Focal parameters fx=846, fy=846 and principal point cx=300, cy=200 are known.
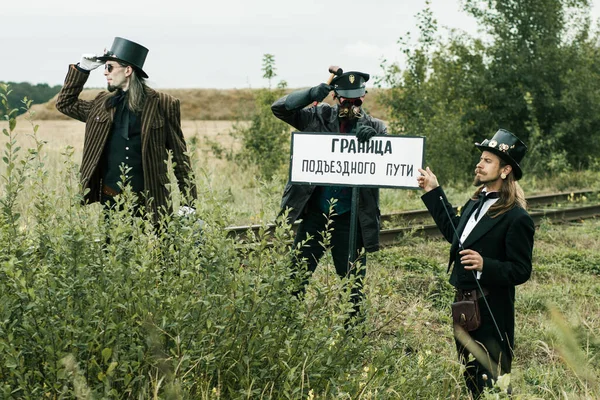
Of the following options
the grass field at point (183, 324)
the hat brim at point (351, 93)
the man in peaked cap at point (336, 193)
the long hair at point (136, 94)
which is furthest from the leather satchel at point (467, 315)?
the long hair at point (136, 94)

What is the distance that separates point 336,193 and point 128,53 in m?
1.78

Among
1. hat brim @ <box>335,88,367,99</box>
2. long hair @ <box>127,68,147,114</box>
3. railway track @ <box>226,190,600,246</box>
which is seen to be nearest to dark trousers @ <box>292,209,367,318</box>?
hat brim @ <box>335,88,367,99</box>

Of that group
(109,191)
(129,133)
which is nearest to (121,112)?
(129,133)

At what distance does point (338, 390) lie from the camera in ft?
12.6

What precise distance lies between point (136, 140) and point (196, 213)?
188 cm

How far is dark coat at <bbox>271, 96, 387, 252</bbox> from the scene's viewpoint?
19.9 ft

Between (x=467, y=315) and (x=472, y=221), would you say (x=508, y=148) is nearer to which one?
(x=472, y=221)

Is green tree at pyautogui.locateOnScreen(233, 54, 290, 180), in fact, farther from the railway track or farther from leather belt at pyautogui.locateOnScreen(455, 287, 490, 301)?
leather belt at pyautogui.locateOnScreen(455, 287, 490, 301)

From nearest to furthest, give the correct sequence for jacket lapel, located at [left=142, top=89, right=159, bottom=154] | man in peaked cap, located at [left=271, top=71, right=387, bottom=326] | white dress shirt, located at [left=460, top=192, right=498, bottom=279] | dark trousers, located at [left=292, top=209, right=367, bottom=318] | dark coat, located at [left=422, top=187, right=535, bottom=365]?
1. dark coat, located at [left=422, top=187, right=535, bottom=365]
2. white dress shirt, located at [left=460, top=192, right=498, bottom=279]
3. jacket lapel, located at [left=142, top=89, right=159, bottom=154]
4. man in peaked cap, located at [left=271, top=71, right=387, bottom=326]
5. dark trousers, located at [left=292, top=209, right=367, bottom=318]

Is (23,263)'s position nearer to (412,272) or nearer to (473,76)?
(412,272)

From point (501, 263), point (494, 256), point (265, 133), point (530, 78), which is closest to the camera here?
point (501, 263)

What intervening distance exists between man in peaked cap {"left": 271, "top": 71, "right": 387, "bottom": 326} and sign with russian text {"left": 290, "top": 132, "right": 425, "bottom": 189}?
4.3 inches

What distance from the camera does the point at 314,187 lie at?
20.1 ft

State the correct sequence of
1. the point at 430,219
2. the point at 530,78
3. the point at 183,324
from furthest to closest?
1. the point at 530,78
2. the point at 430,219
3. the point at 183,324
